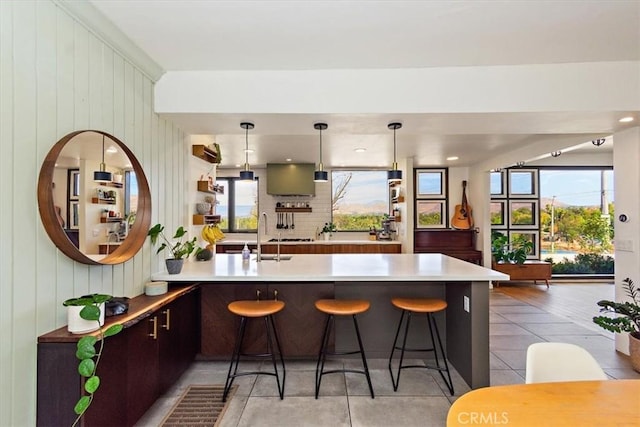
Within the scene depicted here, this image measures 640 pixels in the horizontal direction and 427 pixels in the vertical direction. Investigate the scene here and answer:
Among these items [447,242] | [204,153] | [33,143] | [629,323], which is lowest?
[629,323]

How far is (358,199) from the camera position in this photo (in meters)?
6.50

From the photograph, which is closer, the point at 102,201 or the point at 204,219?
the point at 102,201

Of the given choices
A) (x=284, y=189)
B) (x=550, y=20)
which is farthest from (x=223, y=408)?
(x=284, y=189)

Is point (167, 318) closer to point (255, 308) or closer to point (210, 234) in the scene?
point (255, 308)

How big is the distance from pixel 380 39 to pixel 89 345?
2.33m

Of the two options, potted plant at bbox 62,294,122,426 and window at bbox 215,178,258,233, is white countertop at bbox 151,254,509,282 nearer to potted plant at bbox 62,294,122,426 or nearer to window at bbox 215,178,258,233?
potted plant at bbox 62,294,122,426

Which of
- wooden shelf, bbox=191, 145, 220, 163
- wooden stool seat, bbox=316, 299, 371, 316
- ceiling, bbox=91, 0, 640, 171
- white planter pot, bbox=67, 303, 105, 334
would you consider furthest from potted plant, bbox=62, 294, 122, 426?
wooden shelf, bbox=191, 145, 220, 163

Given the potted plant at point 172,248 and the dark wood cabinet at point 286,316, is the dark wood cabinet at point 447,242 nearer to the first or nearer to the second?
the dark wood cabinet at point 286,316

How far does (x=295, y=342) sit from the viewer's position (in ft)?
8.91

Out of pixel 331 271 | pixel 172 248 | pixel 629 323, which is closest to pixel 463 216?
pixel 629 323

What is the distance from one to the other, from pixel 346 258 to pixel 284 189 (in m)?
2.93

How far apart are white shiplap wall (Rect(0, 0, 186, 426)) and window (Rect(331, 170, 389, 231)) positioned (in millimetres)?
4838

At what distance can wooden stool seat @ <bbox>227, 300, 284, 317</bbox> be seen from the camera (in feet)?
7.22

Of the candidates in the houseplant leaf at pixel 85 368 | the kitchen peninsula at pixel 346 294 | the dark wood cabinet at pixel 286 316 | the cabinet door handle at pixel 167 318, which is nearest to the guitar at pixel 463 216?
the kitchen peninsula at pixel 346 294
